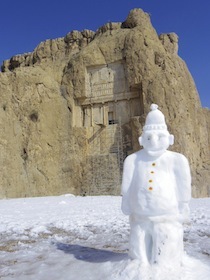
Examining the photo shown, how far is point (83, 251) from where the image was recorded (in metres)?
5.49

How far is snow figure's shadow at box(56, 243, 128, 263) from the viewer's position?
15.7ft

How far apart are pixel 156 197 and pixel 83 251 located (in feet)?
6.96

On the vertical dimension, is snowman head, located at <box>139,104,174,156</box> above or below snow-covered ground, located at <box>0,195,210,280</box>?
above

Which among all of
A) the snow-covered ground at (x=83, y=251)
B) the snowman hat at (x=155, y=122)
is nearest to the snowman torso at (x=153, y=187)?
the snowman hat at (x=155, y=122)

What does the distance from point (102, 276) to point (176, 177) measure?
1594 millimetres

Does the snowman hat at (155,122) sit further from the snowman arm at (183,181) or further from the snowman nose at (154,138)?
the snowman arm at (183,181)

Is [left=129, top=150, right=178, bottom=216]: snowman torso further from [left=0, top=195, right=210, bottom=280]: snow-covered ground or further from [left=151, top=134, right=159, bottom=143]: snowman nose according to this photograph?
[left=0, top=195, right=210, bottom=280]: snow-covered ground

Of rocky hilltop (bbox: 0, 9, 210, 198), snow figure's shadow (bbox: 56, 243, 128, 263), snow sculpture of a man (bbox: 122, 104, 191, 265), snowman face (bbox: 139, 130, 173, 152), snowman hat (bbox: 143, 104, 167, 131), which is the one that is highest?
rocky hilltop (bbox: 0, 9, 210, 198)

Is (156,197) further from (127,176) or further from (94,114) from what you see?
(94,114)

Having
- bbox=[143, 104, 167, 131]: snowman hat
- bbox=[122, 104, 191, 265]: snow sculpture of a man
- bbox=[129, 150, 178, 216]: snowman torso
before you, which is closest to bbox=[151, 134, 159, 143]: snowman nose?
bbox=[122, 104, 191, 265]: snow sculpture of a man

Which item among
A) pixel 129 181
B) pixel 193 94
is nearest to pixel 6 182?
pixel 193 94

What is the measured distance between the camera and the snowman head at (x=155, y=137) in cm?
429

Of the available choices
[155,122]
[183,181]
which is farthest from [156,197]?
[155,122]

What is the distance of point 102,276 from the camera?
13.3 feet
